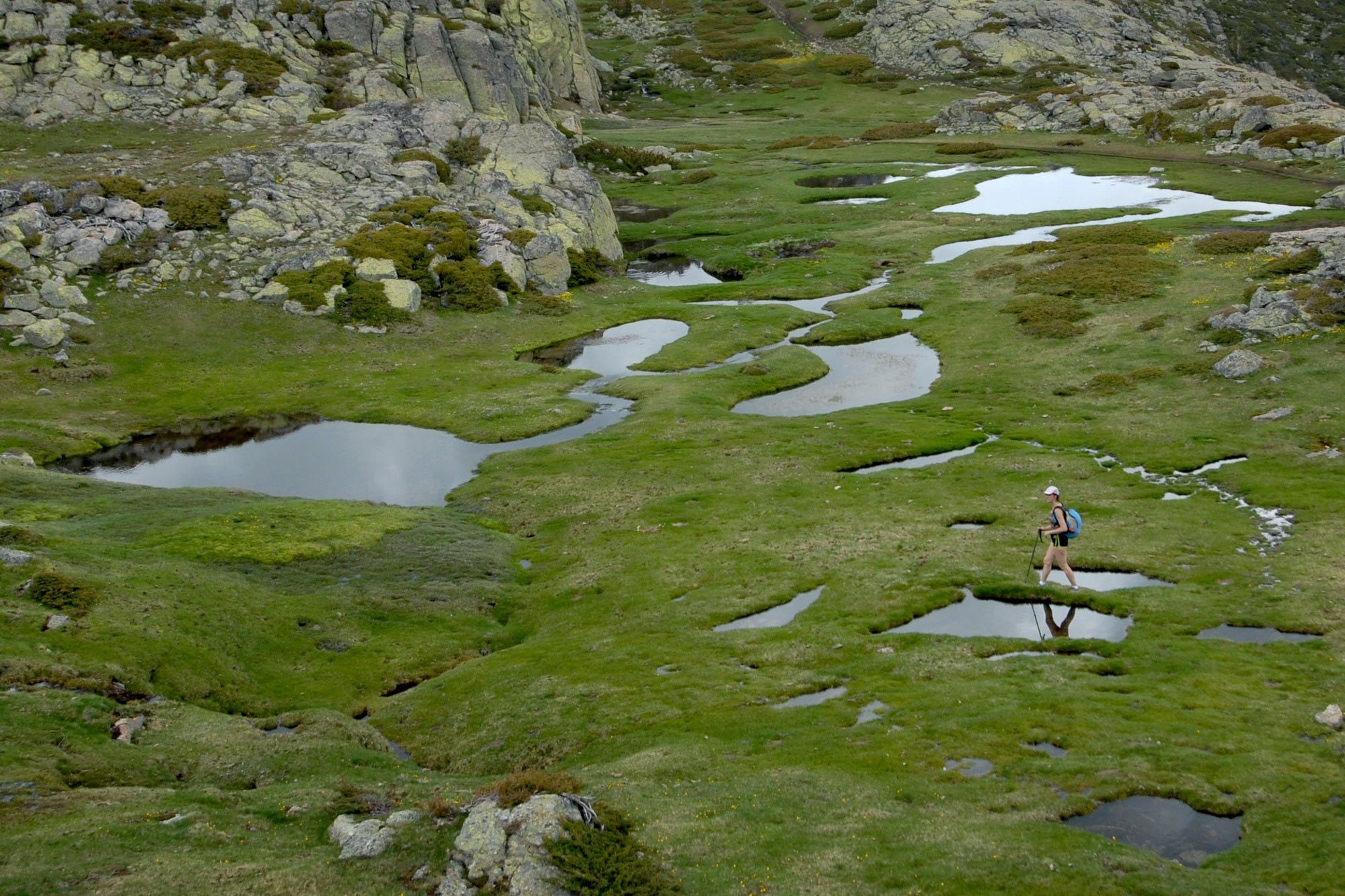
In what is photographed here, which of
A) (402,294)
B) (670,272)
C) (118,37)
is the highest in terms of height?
(118,37)

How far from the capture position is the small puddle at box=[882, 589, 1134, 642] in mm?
34781

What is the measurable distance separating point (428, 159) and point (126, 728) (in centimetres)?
8563

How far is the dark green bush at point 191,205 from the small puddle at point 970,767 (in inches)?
3284

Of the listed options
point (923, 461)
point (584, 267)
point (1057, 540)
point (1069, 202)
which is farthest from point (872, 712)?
point (1069, 202)

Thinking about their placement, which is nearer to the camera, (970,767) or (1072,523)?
(970,767)

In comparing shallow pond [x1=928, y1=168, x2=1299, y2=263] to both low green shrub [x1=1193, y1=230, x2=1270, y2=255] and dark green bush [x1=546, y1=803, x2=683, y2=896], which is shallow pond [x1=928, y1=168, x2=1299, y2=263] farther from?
dark green bush [x1=546, y1=803, x2=683, y2=896]

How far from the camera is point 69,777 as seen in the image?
24672 millimetres

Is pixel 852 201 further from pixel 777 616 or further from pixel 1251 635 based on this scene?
pixel 1251 635

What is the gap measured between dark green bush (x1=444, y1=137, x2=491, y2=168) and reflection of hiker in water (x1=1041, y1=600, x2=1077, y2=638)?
293ft

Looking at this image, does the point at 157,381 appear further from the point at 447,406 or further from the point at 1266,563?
the point at 1266,563

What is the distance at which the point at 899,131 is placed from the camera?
161 m

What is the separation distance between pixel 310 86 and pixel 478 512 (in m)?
78.5

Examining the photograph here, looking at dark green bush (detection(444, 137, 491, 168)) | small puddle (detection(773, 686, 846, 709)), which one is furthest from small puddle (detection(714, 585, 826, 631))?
dark green bush (detection(444, 137, 491, 168))

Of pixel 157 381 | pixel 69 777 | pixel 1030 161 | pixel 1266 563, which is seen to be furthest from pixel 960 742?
pixel 1030 161
